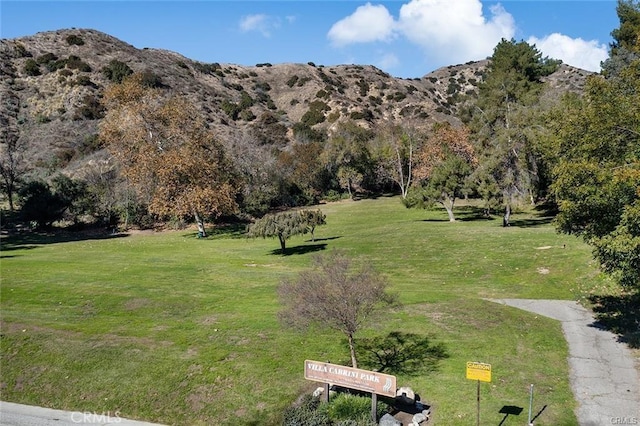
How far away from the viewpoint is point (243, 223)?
5819cm

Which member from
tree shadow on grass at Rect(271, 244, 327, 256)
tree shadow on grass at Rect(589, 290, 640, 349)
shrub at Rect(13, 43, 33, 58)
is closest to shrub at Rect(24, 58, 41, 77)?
shrub at Rect(13, 43, 33, 58)

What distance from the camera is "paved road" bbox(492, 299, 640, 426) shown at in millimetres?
13320

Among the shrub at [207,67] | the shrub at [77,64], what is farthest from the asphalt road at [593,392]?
the shrub at [207,67]

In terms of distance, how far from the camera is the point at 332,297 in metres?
14.1

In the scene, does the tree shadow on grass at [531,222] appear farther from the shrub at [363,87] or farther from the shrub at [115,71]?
the shrub at [363,87]

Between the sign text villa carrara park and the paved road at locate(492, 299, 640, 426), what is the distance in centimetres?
553

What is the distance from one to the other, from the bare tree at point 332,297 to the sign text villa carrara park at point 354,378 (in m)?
1.49

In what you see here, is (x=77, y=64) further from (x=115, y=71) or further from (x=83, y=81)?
(x=115, y=71)

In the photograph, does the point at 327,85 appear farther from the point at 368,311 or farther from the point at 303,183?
the point at 368,311

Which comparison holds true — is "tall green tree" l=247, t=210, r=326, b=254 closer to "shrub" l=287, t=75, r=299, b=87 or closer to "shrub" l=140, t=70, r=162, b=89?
"shrub" l=140, t=70, r=162, b=89

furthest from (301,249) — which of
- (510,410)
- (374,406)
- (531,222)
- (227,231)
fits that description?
(510,410)

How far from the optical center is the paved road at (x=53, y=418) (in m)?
14.6

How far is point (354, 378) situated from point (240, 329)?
8.09 m

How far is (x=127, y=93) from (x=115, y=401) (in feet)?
136
